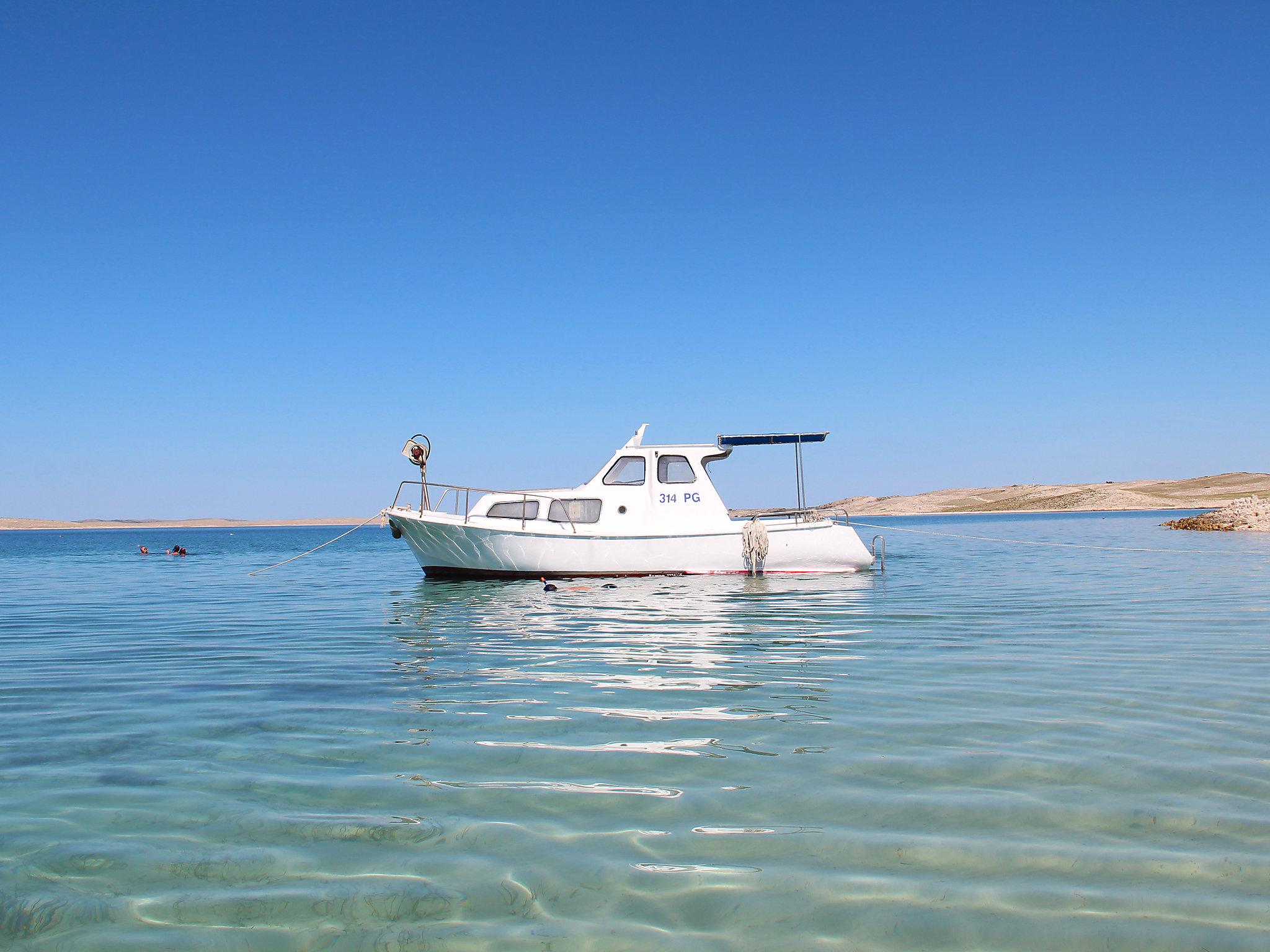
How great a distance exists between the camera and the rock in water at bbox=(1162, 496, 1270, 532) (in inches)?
1610

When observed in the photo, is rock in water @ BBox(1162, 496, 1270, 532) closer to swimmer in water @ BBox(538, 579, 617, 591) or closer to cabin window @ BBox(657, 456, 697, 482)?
cabin window @ BBox(657, 456, 697, 482)

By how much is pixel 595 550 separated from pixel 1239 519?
39563mm

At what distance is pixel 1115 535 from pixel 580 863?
46275 millimetres

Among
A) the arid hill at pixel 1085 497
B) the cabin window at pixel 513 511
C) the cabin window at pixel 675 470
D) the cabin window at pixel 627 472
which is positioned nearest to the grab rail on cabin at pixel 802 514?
the cabin window at pixel 675 470

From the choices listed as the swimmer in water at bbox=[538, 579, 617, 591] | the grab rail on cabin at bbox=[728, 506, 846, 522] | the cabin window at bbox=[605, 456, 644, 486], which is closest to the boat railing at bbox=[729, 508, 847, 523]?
the grab rail on cabin at bbox=[728, 506, 846, 522]

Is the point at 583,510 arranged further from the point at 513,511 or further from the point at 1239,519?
the point at 1239,519

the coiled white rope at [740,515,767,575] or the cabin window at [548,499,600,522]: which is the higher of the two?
the cabin window at [548,499,600,522]

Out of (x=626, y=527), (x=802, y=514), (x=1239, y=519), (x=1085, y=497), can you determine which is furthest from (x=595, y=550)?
(x=1085, y=497)

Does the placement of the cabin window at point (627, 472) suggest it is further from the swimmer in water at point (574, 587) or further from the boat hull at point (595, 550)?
the swimmer in water at point (574, 587)

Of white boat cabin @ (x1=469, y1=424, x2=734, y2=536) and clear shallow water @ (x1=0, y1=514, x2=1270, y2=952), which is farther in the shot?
white boat cabin @ (x1=469, y1=424, x2=734, y2=536)

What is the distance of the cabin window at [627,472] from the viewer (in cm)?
2114

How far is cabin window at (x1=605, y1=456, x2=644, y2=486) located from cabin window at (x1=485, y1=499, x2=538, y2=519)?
2.00 meters

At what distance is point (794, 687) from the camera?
7.88 meters

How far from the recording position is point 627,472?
2120cm
